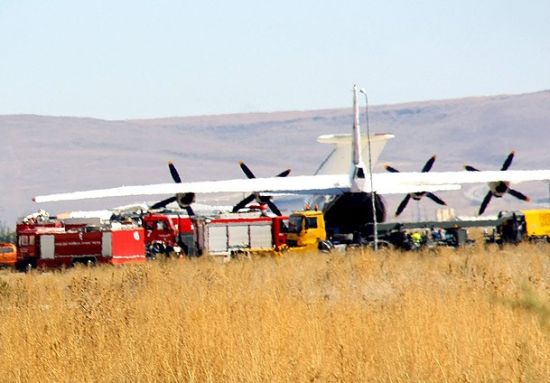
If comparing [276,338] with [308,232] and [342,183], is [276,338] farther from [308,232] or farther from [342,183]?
[342,183]

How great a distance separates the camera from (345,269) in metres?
34.4

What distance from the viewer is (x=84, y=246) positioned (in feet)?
184

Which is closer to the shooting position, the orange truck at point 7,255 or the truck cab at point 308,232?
the truck cab at point 308,232

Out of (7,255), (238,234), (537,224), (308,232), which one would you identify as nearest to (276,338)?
(308,232)

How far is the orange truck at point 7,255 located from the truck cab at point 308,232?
49.6 ft

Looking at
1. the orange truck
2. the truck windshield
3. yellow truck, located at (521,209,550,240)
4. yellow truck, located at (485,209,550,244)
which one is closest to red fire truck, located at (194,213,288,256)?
the truck windshield

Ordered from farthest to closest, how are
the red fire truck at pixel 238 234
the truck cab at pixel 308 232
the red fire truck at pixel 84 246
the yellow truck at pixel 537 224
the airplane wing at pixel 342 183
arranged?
the yellow truck at pixel 537 224 < the red fire truck at pixel 238 234 < the truck cab at pixel 308 232 < the red fire truck at pixel 84 246 < the airplane wing at pixel 342 183

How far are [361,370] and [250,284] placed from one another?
12.7 metres

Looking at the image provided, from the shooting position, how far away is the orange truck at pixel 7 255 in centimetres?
6469

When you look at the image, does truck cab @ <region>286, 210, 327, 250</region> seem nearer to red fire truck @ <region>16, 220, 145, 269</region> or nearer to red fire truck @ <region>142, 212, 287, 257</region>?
red fire truck @ <region>142, 212, 287, 257</region>

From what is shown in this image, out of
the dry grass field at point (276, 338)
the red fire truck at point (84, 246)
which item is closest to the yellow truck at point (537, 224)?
the red fire truck at point (84, 246)

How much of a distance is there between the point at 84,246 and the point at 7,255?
39.1 feet

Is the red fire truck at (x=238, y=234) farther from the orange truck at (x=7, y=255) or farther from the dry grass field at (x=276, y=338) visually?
the dry grass field at (x=276, y=338)

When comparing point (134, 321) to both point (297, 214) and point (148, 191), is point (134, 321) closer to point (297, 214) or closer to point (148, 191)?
point (148, 191)
